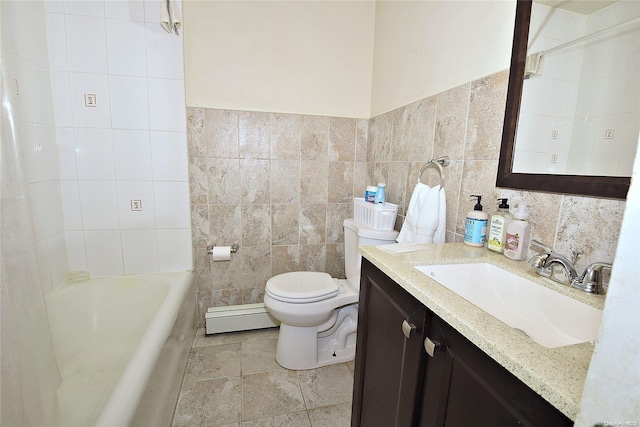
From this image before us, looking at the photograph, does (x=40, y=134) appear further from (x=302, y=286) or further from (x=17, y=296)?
(x=302, y=286)

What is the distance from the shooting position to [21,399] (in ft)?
2.47

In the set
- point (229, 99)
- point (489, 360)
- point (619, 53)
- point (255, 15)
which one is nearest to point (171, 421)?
point (489, 360)

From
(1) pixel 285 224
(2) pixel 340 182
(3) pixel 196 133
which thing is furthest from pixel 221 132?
(2) pixel 340 182

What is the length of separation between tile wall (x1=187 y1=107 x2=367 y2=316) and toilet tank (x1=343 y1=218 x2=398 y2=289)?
360mm

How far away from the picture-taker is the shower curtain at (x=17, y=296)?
73 cm

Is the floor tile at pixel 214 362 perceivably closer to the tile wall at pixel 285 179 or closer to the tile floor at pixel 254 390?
the tile floor at pixel 254 390

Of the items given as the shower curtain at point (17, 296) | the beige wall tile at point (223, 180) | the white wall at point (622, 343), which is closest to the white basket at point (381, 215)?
the beige wall tile at point (223, 180)

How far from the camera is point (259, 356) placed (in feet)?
5.85

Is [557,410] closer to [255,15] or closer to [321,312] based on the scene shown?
[321,312]

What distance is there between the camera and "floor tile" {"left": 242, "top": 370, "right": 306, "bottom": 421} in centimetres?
140

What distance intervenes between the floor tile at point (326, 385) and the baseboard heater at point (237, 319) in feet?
1.62

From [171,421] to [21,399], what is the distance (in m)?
0.73

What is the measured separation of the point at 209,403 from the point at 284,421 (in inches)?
15.6

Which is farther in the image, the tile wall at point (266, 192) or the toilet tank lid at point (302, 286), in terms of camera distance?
the tile wall at point (266, 192)
